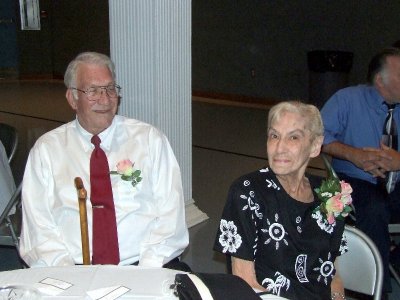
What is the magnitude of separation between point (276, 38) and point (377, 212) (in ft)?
22.9

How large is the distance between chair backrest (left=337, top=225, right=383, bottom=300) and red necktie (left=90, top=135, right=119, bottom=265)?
888 millimetres

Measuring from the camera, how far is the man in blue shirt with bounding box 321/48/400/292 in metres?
3.44

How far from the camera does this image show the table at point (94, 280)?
1.67 meters

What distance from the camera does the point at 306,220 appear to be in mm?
2238

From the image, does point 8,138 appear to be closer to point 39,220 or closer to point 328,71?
point 39,220

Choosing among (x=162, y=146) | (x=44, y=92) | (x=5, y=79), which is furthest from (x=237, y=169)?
(x=5, y=79)

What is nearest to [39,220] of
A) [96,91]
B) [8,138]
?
[96,91]

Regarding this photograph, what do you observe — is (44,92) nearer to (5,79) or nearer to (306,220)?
(5,79)

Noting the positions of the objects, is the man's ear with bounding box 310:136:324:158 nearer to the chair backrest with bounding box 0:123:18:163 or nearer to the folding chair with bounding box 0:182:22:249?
the folding chair with bounding box 0:182:22:249

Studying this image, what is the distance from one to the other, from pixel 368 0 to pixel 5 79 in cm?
839

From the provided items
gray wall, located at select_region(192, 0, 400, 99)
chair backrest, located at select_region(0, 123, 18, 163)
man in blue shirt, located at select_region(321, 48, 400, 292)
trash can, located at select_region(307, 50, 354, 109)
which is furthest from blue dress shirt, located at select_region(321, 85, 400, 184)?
trash can, located at select_region(307, 50, 354, 109)

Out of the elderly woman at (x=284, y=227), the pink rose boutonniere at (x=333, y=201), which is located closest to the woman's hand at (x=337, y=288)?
the elderly woman at (x=284, y=227)

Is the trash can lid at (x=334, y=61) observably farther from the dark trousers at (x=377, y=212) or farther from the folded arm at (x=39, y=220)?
the folded arm at (x=39, y=220)

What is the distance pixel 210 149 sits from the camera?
7215 millimetres
